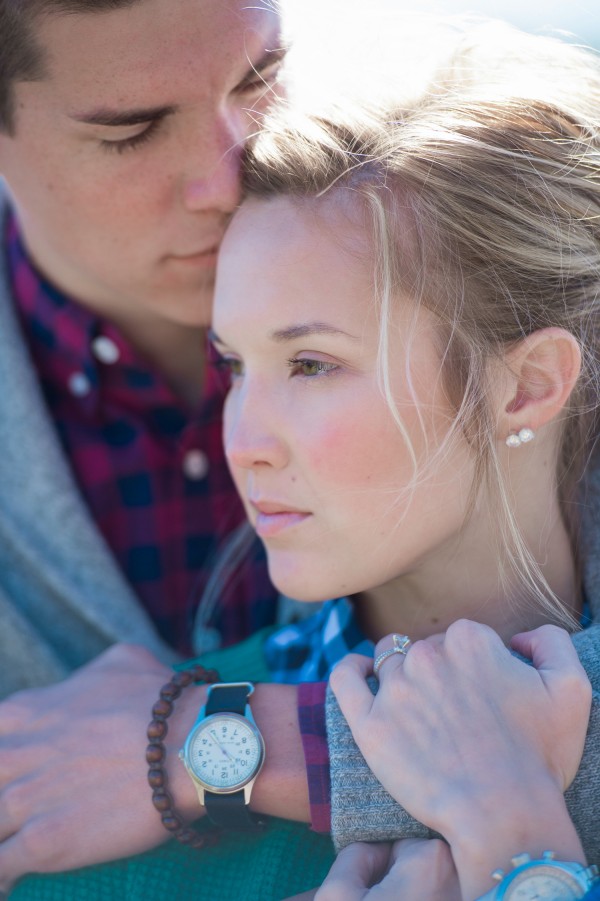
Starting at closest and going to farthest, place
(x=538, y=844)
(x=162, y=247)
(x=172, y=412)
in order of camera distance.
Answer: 1. (x=538, y=844)
2. (x=162, y=247)
3. (x=172, y=412)

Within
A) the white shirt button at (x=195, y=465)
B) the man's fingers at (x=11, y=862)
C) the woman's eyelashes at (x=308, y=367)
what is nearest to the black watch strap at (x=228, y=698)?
the man's fingers at (x=11, y=862)

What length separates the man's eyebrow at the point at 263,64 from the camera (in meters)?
1.76

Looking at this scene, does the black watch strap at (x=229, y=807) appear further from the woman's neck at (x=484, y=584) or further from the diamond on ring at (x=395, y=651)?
the woman's neck at (x=484, y=584)

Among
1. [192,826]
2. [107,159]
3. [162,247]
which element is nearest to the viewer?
[192,826]

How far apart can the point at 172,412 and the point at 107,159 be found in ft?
2.13

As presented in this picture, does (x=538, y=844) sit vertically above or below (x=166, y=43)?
below

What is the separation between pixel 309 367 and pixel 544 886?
82cm

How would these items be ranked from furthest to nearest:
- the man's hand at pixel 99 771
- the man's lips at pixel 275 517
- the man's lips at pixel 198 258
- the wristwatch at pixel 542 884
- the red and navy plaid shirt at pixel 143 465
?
the red and navy plaid shirt at pixel 143 465, the man's lips at pixel 198 258, the man's lips at pixel 275 517, the man's hand at pixel 99 771, the wristwatch at pixel 542 884

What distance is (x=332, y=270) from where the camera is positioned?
1.49m

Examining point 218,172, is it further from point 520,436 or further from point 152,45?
point 520,436

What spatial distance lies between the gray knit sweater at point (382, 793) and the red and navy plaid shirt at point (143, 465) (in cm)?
75

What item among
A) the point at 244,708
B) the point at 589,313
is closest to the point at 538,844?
the point at 244,708

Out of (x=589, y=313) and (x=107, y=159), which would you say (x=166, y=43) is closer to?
(x=107, y=159)

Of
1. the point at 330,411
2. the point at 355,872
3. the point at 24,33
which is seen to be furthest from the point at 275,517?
the point at 24,33
